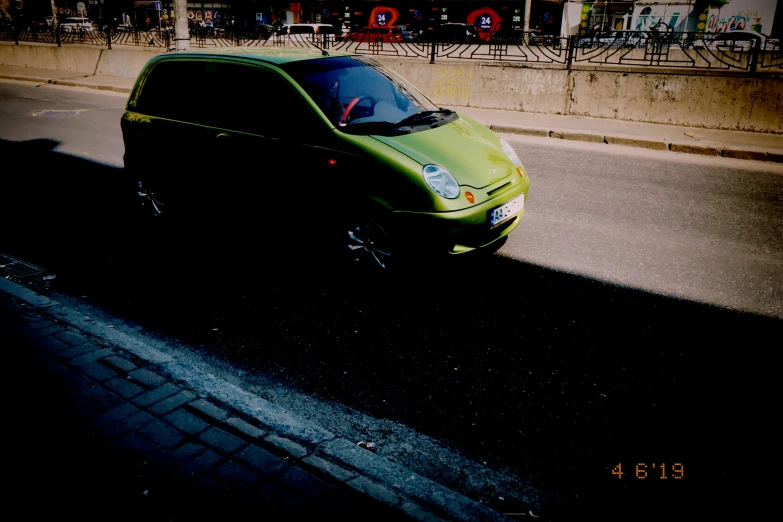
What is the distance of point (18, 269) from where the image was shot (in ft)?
16.3

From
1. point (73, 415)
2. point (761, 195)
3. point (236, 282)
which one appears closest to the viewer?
point (73, 415)

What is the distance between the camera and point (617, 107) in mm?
11930

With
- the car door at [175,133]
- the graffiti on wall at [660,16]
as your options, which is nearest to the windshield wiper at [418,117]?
the car door at [175,133]

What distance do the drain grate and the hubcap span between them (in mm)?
2850

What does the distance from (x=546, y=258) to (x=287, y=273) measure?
253cm

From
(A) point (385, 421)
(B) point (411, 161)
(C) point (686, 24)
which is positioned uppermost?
(C) point (686, 24)

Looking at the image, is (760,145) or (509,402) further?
(760,145)

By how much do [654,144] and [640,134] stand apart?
528 mm

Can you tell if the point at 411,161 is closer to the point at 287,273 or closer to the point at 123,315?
the point at 287,273

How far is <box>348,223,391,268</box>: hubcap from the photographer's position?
181 inches

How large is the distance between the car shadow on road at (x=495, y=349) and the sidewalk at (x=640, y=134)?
6465 mm

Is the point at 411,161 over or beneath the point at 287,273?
over

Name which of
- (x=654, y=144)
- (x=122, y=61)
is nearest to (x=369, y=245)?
(x=654, y=144)

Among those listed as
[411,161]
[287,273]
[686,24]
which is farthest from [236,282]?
[686,24]
